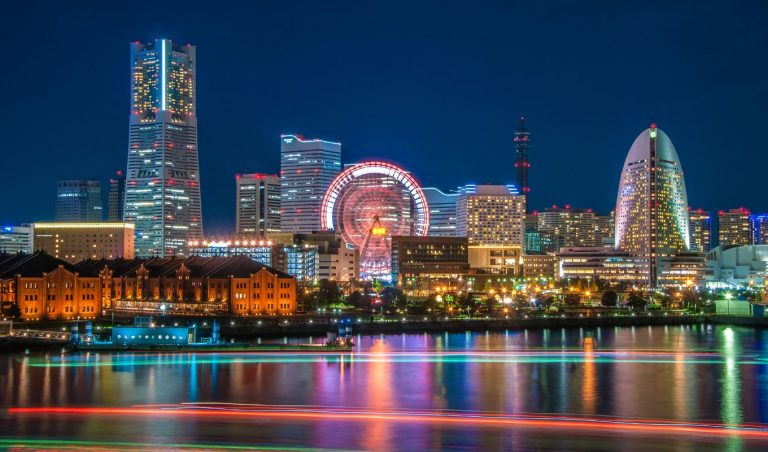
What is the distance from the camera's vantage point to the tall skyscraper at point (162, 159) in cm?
16000

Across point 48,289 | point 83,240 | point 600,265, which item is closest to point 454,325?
point 48,289

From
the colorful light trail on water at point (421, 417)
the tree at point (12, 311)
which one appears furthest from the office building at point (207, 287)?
the colorful light trail on water at point (421, 417)

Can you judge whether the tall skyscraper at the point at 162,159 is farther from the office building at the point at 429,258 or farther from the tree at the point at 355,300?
the tree at the point at 355,300

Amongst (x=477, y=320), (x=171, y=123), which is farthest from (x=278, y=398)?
(x=171, y=123)

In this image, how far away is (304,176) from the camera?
534 feet

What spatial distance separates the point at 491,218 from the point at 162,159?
2176 inches

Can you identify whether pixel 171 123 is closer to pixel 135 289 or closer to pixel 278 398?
pixel 135 289

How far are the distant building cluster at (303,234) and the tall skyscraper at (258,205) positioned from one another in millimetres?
269

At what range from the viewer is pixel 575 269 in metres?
141

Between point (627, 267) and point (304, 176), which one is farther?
point (304, 176)

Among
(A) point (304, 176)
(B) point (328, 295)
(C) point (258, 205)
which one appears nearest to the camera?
Answer: (B) point (328, 295)

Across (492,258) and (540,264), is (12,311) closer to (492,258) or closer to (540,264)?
(492,258)

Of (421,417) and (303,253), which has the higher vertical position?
(303,253)

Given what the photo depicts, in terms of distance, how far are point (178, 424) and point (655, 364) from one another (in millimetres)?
22566
